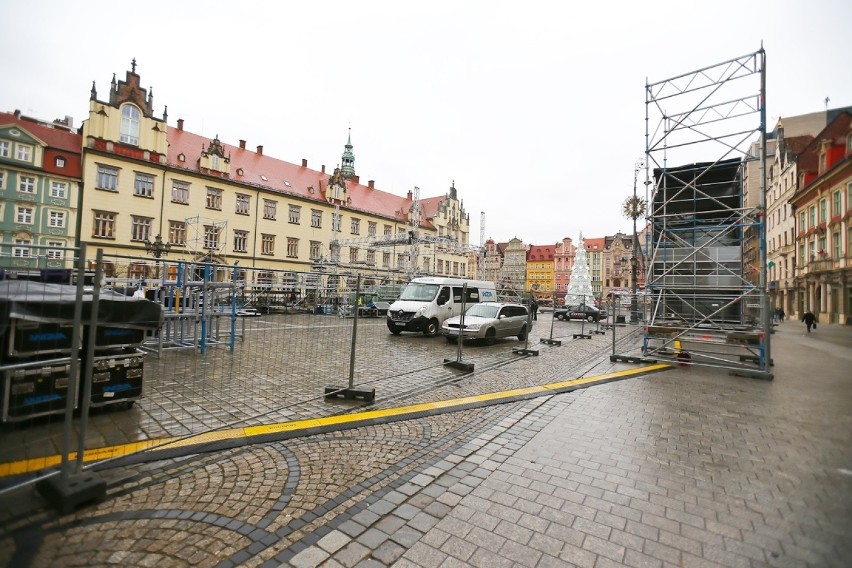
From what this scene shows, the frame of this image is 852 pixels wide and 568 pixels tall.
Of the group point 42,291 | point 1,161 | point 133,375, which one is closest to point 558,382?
point 133,375

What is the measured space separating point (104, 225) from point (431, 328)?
102 feet

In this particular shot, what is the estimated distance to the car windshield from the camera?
13867 mm

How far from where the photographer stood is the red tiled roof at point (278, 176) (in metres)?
37.2

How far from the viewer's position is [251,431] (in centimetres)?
439

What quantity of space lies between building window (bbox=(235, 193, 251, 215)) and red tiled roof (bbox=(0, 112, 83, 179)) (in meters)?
11.9

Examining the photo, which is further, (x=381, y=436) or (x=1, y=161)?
(x=1, y=161)

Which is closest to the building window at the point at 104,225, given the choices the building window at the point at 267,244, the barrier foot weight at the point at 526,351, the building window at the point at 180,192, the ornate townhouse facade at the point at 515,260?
the building window at the point at 180,192

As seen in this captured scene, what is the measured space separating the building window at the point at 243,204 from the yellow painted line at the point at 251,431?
38881 millimetres

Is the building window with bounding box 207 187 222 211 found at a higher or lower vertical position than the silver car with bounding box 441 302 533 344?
higher

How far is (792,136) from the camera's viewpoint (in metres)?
29.3

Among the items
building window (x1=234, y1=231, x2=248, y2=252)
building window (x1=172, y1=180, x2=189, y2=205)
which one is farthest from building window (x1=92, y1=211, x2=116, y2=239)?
building window (x1=234, y1=231, x2=248, y2=252)

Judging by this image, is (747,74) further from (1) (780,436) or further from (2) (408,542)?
(2) (408,542)

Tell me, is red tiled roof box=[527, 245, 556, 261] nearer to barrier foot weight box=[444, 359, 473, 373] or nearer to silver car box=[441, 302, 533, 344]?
silver car box=[441, 302, 533, 344]

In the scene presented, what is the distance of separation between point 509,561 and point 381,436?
2395 millimetres
